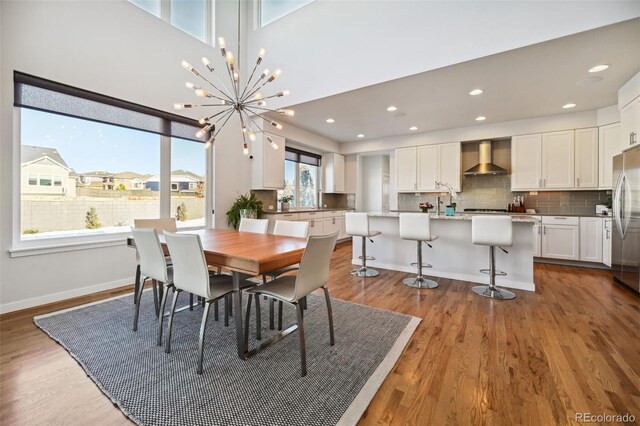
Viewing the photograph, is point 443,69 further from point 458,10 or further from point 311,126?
point 311,126

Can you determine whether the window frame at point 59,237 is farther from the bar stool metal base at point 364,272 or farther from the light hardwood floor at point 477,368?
the bar stool metal base at point 364,272

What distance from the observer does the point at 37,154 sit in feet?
9.89

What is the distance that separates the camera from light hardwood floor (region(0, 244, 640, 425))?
4.83 feet

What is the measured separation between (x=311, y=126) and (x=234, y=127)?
1.61 metres

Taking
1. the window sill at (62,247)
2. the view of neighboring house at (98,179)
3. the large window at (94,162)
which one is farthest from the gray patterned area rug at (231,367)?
the view of neighboring house at (98,179)

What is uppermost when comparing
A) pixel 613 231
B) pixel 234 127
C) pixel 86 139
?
pixel 234 127

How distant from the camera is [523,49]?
281cm

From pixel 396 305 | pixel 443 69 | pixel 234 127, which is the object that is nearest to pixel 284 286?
pixel 396 305

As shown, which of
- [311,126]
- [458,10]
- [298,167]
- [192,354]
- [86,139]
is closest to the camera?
[192,354]

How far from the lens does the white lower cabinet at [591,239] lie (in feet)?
14.5

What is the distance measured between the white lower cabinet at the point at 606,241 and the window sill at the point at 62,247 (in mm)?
7119

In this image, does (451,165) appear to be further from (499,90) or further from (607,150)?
(607,150)

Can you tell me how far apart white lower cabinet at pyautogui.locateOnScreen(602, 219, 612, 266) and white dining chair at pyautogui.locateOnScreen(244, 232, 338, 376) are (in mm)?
4900

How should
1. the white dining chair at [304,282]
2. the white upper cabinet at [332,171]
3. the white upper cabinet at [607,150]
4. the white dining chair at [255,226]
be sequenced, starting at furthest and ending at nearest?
the white upper cabinet at [332,171] → the white upper cabinet at [607,150] → the white dining chair at [255,226] → the white dining chair at [304,282]
